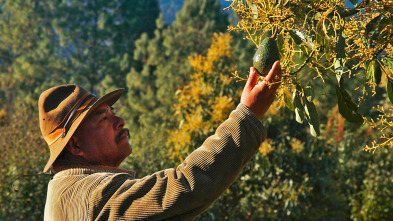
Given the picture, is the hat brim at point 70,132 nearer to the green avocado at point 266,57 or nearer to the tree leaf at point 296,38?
the green avocado at point 266,57

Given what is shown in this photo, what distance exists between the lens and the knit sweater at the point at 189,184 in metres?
1.90

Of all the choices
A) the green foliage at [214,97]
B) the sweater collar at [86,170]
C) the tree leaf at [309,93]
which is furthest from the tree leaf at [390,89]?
the sweater collar at [86,170]

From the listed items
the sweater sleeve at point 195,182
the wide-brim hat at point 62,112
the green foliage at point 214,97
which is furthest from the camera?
the wide-brim hat at point 62,112

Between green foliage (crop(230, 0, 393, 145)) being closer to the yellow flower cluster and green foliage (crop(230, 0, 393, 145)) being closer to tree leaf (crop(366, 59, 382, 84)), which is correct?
tree leaf (crop(366, 59, 382, 84))

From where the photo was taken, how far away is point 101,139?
8.05 ft

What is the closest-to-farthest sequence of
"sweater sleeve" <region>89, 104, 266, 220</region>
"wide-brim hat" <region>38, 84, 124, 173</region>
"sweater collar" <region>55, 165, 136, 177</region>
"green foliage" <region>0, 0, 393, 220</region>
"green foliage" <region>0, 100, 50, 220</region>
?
"sweater sleeve" <region>89, 104, 266, 220</region> < "green foliage" <region>0, 0, 393, 220</region> < "sweater collar" <region>55, 165, 136, 177</region> < "wide-brim hat" <region>38, 84, 124, 173</region> < "green foliage" <region>0, 100, 50, 220</region>

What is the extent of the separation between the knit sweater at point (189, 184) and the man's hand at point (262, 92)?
36 mm

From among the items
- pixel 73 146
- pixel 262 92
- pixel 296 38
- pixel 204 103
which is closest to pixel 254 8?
pixel 296 38

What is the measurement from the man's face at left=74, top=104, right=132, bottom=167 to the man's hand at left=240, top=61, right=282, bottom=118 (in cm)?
70

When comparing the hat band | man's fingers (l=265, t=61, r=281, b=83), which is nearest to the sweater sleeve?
man's fingers (l=265, t=61, r=281, b=83)

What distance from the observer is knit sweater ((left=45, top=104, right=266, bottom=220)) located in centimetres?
190

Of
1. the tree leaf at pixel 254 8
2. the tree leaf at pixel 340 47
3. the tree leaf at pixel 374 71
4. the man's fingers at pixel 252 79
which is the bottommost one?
the tree leaf at pixel 374 71

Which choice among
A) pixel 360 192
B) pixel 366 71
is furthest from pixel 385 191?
pixel 366 71

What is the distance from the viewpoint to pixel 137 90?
25.2 m
